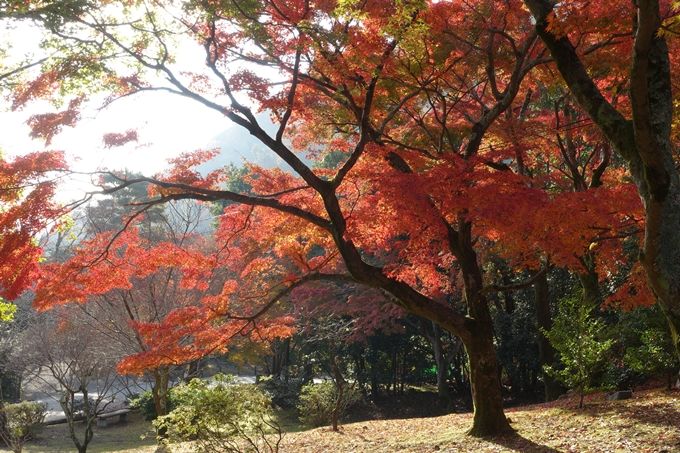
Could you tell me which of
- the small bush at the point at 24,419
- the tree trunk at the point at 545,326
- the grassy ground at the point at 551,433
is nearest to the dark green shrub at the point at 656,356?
the grassy ground at the point at 551,433

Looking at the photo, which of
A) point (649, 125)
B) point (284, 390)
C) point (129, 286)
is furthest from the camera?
point (284, 390)

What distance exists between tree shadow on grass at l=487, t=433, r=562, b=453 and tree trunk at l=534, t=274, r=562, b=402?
5086 mm

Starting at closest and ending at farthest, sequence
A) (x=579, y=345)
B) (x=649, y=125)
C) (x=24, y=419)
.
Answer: (x=649, y=125) < (x=579, y=345) < (x=24, y=419)

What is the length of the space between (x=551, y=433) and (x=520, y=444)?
58cm

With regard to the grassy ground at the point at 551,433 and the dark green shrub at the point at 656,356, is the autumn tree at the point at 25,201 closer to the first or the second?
the grassy ground at the point at 551,433

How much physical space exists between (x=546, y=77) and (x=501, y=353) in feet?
31.3

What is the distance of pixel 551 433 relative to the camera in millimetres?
6426

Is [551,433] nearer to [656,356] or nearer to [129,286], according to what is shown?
[656,356]

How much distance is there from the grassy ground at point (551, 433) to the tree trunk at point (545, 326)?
8.69ft

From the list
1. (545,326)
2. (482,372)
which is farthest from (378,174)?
(545,326)

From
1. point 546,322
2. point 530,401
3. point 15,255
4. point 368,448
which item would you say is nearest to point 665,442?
point 368,448

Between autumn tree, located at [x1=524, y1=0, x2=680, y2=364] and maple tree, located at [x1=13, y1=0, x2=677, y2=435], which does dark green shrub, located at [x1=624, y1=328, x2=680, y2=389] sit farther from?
autumn tree, located at [x1=524, y1=0, x2=680, y2=364]

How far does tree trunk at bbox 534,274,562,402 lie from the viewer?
11.2m

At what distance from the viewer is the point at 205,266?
7.77 meters
